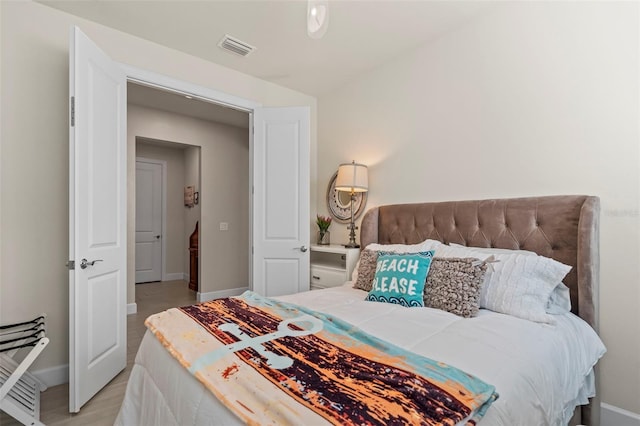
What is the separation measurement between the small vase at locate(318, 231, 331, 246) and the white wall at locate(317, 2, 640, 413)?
871 millimetres

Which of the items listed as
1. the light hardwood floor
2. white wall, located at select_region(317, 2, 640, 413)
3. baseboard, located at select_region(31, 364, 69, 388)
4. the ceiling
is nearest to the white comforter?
white wall, located at select_region(317, 2, 640, 413)

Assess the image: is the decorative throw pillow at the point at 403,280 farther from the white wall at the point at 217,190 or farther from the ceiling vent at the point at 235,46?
the white wall at the point at 217,190

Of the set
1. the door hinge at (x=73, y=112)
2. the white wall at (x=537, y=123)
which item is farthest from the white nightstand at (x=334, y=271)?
the door hinge at (x=73, y=112)

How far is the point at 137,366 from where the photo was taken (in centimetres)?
154

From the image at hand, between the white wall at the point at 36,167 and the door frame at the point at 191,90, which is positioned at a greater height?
the door frame at the point at 191,90

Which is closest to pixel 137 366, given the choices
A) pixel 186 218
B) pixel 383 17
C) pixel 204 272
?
pixel 383 17

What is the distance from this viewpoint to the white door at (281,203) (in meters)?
3.23

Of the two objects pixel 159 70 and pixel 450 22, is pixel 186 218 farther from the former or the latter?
pixel 450 22

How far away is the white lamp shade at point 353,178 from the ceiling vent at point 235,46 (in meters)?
1.40

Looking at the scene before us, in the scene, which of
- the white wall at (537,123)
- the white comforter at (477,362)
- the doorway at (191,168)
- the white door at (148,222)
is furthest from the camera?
the white door at (148,222)

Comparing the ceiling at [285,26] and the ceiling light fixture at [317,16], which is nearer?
the ceiling light fixture at [317,16]

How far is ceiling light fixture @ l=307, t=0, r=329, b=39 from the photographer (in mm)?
1687

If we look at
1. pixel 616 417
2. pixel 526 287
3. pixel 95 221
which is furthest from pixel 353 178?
pixel 616 417

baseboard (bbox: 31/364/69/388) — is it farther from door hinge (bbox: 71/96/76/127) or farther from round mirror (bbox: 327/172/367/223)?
round mirror (bbox: 327/172/367/223)
